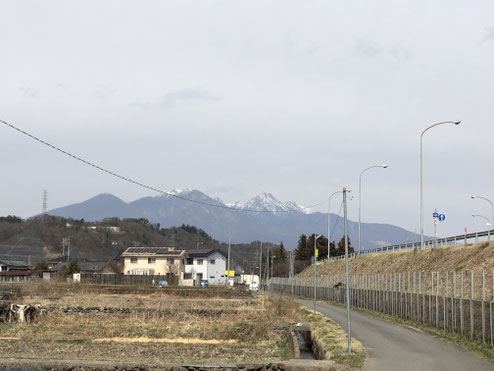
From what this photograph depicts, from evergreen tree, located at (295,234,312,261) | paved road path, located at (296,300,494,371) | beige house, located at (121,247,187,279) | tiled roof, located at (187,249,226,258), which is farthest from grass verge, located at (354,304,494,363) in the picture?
evergreen tree, located at (295,234,312,261)

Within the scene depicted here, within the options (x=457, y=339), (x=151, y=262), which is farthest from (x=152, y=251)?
(x=457, y=339)

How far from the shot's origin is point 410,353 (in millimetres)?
21453

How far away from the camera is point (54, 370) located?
22.2 metres

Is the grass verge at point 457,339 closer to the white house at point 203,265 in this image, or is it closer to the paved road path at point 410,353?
the paved road path at point 410,353

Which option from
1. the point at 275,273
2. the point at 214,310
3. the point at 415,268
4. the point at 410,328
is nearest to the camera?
the point at 410,328

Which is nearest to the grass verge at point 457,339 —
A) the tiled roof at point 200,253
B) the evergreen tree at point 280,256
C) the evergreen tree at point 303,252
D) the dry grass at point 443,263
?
the dry grass at point 443,263

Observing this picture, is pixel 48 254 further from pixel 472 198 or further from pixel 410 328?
pixel 410 328

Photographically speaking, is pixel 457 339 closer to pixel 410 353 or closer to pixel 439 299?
pixel 410 353

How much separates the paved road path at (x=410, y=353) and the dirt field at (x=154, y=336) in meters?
4.20

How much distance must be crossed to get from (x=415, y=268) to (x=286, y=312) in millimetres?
14369

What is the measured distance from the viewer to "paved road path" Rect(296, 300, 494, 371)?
18875 millimetres

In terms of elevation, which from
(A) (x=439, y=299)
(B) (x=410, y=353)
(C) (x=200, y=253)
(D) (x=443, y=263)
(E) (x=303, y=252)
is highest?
(E) (x=303, y=252)

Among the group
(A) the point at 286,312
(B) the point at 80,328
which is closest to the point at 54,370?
(B) the point at 80,328

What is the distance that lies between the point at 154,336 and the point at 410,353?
49.9ft
